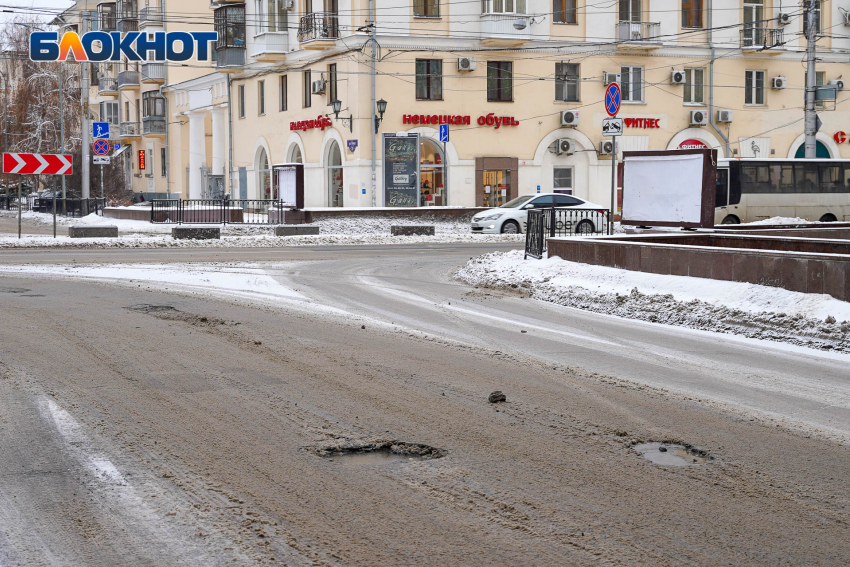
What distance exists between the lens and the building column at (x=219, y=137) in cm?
5216

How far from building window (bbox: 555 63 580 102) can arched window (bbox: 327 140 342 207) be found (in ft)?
31.9

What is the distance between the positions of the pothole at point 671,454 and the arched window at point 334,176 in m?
36.3

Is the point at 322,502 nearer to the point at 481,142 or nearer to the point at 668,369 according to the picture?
the point at 668,369

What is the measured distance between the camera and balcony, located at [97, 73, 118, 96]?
71925mm

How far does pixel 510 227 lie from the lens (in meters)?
33.1

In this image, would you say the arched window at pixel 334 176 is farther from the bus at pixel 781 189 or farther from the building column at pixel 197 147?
the building column at pixel 197 147

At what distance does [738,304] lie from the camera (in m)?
12.1

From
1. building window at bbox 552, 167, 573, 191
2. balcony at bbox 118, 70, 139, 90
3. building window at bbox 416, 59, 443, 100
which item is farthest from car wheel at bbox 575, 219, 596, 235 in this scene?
balcony at bbox 118, 70, 139, 90

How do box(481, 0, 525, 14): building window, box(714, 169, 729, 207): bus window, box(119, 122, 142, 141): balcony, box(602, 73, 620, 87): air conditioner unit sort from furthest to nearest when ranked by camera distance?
box(119, 122, 142, 141): balcony < box(602, 73, 620, 87): air conditioner unit < box(481, 0, 525, 14): building window < box(714, 169, 729, 207): bus window

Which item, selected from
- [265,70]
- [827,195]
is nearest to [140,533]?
[827,195]

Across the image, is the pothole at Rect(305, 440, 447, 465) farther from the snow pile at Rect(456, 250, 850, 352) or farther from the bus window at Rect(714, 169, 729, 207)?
the bus window at Rect(714, 169, 729, 207)

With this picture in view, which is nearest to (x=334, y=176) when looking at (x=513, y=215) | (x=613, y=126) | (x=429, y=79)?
(x=429, y=79)

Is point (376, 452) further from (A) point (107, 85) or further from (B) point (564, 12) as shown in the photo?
(A) point (107, 85)

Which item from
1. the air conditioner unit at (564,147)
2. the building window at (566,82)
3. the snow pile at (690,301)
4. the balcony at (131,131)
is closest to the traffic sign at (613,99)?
the snow pile at (690,301)
